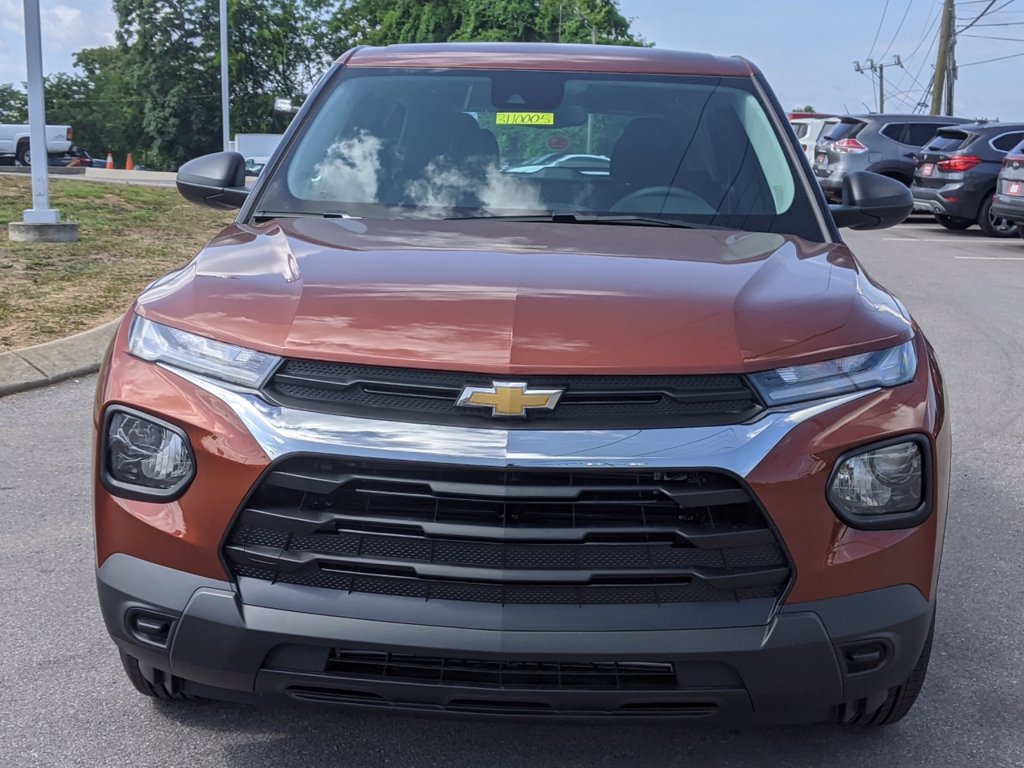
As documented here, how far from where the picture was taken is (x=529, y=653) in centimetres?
226

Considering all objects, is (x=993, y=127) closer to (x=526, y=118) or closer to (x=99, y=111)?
(x=526, y=118)

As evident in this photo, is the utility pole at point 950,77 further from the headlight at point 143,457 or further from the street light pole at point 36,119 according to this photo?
the headlight at point 143,457

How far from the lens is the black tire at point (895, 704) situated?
8.96 feet

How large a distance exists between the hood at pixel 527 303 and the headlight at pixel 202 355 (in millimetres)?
23

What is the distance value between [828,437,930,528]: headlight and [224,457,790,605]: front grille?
18 cm

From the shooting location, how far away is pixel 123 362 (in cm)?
256

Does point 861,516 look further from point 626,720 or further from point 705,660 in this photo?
point 626,720

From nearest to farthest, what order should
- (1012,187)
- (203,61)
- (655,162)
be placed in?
(655,162)
(1012,187)
(203,61)

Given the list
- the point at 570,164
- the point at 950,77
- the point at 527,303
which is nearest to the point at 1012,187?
the point at 570,164

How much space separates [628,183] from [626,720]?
1903 millimetres

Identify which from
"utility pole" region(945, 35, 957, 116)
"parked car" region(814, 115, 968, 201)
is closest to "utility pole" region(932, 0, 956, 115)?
"utility pole" region(945, 35, 957, 116)

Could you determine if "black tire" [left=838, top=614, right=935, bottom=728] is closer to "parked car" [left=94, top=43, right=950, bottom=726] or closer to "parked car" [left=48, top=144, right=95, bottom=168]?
"parked car" [left=94, top=43, right=950, bottom=726]

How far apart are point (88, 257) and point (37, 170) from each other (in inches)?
56.3

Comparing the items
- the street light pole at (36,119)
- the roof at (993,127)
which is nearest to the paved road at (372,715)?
the street light pole at (36,119)
